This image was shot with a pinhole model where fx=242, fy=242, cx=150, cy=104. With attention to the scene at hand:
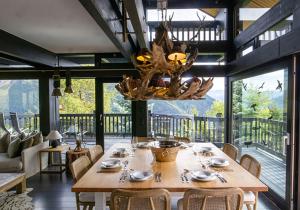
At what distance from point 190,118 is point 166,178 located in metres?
4.62

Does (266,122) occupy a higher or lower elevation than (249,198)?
higher

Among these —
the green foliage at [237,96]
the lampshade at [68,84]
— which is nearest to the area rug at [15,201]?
the lampshade at [68,84]

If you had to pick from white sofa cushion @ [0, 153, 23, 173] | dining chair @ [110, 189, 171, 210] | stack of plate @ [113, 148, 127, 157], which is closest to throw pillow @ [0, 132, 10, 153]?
white sofa cushion @ [0, 153, 23, 173]

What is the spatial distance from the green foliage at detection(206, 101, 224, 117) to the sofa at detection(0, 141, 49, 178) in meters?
4.14

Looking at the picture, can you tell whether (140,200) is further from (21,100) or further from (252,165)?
(21,100)

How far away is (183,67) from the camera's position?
2666mm

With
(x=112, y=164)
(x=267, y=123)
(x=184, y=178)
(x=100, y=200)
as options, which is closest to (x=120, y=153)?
(x=112, y=164)

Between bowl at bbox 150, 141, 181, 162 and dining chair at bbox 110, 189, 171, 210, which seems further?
bowl at bbox 150, 141, 181, 162

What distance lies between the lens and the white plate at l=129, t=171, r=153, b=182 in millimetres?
2260

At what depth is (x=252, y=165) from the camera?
2.75 m

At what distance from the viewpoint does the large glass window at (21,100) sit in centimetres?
631

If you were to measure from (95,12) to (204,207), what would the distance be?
1921 millimetres

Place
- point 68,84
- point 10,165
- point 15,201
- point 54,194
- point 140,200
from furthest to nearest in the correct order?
point 68,84 < point 10,165 < point 54,194 < point 15,201 < point 140,200

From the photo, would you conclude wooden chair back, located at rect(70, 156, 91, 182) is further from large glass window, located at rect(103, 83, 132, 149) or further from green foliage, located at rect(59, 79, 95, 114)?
green foliage, located at rect(59, 79, 95, 114)
